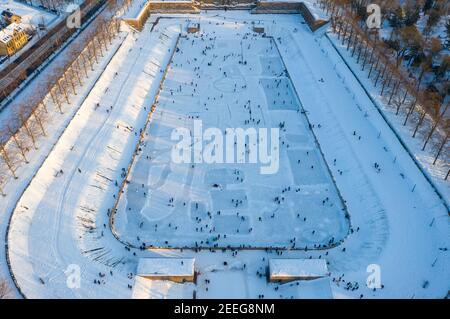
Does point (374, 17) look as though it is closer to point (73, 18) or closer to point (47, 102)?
point (73, 18)

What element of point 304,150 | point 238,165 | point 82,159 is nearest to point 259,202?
point 238,165

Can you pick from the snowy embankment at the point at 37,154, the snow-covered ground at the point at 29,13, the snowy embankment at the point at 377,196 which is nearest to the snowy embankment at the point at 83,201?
the snowy embankment at the point at 37,154

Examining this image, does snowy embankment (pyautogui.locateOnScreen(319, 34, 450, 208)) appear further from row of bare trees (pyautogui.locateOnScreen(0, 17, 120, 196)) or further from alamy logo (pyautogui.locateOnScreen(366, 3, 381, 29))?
row of bare trees (pyautogui.locateOnScreen(0, 17, 120, 196))

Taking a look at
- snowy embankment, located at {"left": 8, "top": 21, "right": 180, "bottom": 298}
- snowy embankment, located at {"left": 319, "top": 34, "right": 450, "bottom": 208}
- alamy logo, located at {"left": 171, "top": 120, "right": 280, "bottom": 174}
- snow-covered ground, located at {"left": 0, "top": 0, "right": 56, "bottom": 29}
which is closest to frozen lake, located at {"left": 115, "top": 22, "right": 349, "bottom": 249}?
alamy logo, located at {"left": 171, "top": 120, "right": 280, "bottom": 174}

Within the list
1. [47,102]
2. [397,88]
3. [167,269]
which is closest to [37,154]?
[47,102]

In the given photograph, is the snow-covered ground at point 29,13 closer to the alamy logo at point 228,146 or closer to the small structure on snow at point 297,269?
the alamy logo at point 228,146

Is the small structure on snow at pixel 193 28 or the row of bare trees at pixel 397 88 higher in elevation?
the row of bare trees at pixel 397 88
